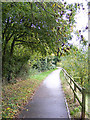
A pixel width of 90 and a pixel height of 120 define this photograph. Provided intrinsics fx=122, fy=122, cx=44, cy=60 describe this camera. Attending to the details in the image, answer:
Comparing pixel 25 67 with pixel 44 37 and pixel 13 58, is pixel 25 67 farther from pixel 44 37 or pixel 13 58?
pixel 44 37

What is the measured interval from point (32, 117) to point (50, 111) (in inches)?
29.4

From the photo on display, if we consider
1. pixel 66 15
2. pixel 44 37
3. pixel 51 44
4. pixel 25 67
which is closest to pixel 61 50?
pixel 51 44

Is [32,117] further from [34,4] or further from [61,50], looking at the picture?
[34,4]

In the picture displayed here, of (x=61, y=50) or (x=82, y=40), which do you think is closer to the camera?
(x=82, y=40)

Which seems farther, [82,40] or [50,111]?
[50,111]

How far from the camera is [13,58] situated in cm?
901

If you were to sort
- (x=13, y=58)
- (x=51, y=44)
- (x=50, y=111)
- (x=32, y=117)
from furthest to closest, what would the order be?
1. (x=13, y=58)
2. (x=51, y=44)
3. (x=50, y=111)
4. (x=32, y=117)

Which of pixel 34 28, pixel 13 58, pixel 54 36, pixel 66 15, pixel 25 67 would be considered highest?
pixel 66 15

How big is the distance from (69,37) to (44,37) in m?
1.02

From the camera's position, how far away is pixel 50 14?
4.10m

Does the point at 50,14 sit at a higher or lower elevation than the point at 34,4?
lower

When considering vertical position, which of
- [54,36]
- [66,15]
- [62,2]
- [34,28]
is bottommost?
[54,36]

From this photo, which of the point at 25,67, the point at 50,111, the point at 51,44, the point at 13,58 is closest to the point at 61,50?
the point at 51,44

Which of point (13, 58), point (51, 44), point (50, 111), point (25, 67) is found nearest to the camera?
point (50, 111)
